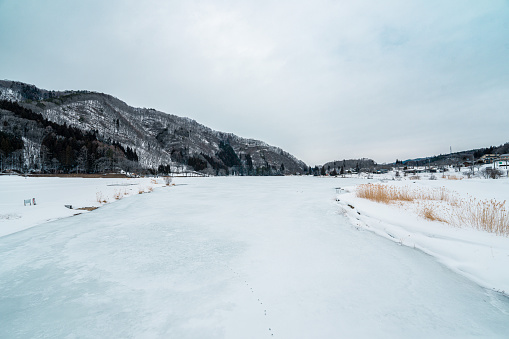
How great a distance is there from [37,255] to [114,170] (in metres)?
104

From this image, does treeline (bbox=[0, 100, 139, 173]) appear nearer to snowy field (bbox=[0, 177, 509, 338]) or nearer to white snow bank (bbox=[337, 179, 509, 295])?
snowy field (bbox=[0, 177, 509, 338])

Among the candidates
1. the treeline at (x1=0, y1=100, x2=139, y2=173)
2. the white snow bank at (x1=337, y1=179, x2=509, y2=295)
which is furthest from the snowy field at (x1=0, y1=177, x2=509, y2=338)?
the treeline at (x1=0, y1=100, x2=139, y2=173)

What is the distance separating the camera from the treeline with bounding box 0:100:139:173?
235ft

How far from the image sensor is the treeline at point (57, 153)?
235 ft

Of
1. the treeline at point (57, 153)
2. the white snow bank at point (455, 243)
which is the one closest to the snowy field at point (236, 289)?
the white snow bank at point (455, 243)

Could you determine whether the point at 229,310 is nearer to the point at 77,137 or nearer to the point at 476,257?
the point at 476,257

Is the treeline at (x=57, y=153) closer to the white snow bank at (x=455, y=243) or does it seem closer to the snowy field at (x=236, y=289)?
the snowy field at (x=236, y=289)

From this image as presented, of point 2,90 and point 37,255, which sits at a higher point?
point 2,90

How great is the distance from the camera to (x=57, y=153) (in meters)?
80.2

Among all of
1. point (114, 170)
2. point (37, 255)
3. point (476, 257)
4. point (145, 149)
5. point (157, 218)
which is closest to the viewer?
point (476, 257)

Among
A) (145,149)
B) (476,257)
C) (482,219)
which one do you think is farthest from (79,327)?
(145,149)

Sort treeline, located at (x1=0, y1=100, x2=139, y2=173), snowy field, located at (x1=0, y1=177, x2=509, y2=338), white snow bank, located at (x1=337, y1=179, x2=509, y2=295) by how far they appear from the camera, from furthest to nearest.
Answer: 1. treeline, located at (x1=0, y1=100, x2=139, y2=173)
2. white snow bank, located at (x1=337, y1=179, x2=509, y2=295)
3. snowy field, located at (x1=0, y1=177, x2=509, y2=338)

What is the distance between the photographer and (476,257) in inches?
225

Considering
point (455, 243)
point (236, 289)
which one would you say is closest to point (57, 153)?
point (236, 289)
